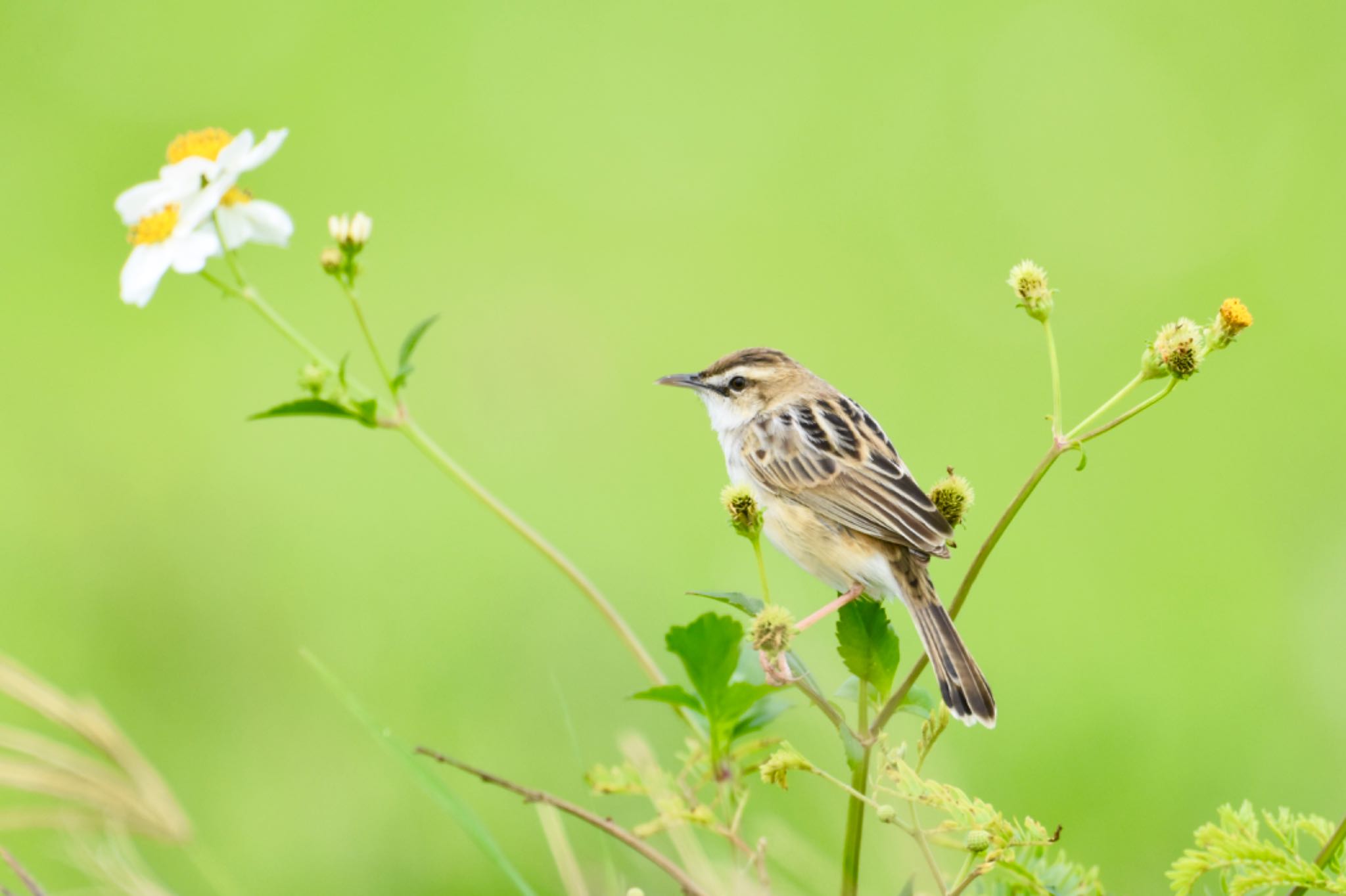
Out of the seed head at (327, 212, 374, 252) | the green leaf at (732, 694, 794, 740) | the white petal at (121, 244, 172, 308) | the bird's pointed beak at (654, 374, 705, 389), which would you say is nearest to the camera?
the green leaf at (732, 694, 794, 740)

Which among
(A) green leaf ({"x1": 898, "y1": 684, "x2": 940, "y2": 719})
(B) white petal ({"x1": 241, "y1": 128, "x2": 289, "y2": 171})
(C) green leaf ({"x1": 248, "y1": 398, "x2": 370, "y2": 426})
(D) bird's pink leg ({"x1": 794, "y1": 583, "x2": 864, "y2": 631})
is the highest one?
(B) white petal ({"x1": 241, "y1": 128, "x2": 289, "y2": 171})

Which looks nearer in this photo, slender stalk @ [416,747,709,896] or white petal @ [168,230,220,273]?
slender stalk @ [416,747,709,896]

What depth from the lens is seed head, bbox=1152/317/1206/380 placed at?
8.58 feet

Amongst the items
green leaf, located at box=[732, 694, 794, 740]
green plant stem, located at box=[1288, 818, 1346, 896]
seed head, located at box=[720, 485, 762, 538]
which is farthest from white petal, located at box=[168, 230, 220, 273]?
green plant stem, located at box=[1288, 818, 1346, 896]

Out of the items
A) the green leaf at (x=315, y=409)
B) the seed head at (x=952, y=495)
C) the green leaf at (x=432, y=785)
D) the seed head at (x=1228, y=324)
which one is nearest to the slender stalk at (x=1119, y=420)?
the seed head at (x=1228, y=324)

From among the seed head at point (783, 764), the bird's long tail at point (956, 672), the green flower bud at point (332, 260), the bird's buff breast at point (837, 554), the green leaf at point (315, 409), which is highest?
the green flower bud at point (332, 260)

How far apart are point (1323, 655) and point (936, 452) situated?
2186mm

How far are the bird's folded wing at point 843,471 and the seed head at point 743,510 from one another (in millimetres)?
897

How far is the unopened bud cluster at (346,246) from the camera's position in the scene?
A: 10.8ft

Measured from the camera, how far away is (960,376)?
8531 mm

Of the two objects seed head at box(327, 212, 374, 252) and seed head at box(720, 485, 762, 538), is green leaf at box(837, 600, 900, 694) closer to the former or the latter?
seed head at box(720, 485, 762, 538)

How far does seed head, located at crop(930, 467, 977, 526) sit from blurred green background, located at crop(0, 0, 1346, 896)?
86 centimetres

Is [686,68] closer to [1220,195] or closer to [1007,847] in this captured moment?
[1220,195]

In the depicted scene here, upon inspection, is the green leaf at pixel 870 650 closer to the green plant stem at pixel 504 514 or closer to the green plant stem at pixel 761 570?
the green plant stem at pixel 761 570
